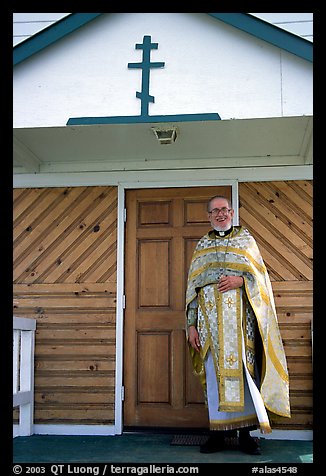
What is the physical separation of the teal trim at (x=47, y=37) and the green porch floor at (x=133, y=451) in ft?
9.23

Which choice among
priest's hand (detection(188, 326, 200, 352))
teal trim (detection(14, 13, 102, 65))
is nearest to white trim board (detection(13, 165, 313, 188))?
teal trim (detection(14, 13, 102, 65))

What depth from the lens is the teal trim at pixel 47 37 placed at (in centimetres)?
462

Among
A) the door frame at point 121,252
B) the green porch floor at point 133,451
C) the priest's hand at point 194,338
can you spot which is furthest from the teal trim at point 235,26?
the green porch floor at point 133,451

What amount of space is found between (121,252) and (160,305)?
0.57 meters

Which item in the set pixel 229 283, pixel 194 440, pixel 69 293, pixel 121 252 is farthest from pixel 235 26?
pixel 194 440

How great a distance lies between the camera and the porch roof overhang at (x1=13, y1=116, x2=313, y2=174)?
4793 millimetres

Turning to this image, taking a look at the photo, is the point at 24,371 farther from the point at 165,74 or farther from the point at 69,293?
the point at 165,74

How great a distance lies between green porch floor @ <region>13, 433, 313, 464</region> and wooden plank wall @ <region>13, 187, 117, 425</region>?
0.33m

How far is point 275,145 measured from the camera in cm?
530

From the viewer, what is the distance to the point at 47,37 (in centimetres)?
463

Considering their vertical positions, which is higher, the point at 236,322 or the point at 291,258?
the point at 291,258

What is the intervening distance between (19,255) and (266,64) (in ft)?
8.95

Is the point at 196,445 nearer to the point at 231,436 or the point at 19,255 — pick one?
the point at 231,436
